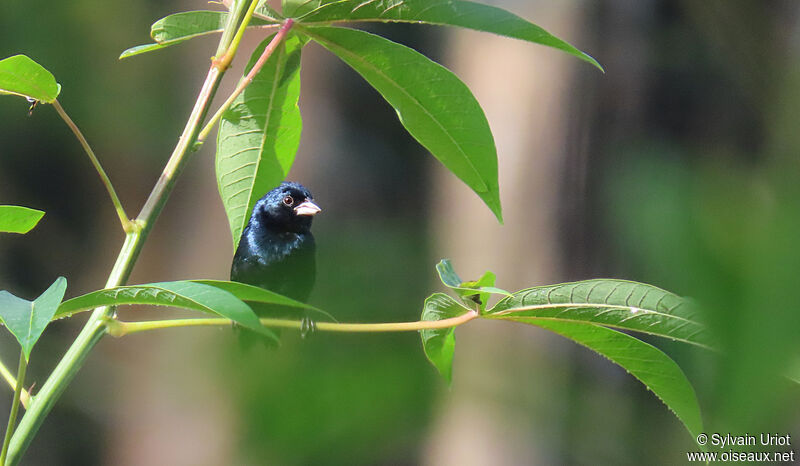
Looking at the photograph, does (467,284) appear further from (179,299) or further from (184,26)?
(184,26)

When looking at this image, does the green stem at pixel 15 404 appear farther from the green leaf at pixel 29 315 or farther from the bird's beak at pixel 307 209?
the bird's beak at pixel 307 209

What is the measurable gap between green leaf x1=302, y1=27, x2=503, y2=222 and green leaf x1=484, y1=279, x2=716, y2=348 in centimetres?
14

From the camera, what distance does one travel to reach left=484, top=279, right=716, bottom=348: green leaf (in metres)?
0.88

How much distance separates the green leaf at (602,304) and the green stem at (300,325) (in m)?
0.07

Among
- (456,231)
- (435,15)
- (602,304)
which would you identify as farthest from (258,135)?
(456,231)

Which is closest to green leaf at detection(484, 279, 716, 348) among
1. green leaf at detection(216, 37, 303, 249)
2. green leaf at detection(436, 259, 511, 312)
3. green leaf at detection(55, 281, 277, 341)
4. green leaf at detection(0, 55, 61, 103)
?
green leaf at detection(436, 259, 511, 312)

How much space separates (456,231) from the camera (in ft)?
16.0

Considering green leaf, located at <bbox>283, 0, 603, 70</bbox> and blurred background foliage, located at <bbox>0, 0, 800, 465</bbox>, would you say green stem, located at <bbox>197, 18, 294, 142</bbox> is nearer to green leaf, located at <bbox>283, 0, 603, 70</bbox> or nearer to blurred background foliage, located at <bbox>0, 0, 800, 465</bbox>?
green leaf, located at <bbox>283, 0, 603, 70</bbox>

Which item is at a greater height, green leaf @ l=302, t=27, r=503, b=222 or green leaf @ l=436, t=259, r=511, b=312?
green leaf @ l=302, t=27, r=503, b=222

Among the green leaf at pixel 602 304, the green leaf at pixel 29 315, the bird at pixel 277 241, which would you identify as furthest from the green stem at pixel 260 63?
the bird at pixel 277 241

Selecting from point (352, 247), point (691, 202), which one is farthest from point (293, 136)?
point (691, 202)

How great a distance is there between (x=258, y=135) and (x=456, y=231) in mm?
3654

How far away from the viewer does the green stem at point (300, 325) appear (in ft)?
1.70

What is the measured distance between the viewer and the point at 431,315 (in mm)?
977
